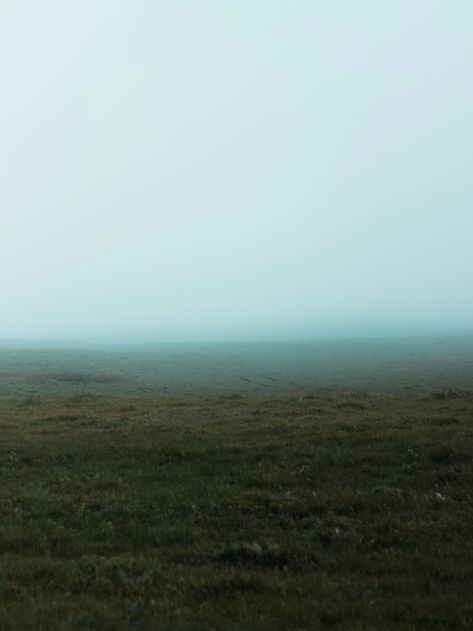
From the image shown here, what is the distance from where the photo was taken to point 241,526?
37.9 feet

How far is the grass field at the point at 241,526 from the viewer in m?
7.81

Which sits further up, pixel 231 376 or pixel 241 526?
pixel 241 526

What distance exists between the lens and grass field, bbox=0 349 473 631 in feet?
25.6

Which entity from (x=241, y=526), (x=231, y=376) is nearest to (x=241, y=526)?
(x=241, y=526)

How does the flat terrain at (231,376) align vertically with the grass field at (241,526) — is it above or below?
below

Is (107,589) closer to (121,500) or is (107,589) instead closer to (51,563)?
(51,563)

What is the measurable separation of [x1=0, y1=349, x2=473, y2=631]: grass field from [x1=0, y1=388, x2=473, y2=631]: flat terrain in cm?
4

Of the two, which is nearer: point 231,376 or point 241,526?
point 241,526

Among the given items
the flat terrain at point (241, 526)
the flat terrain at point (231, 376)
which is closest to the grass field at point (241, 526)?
the flat terrain at point (241, 526)

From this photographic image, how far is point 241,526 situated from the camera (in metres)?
11.6

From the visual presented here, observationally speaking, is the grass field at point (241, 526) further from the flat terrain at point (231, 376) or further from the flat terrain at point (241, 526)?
the flat terrain at point (231, 376)

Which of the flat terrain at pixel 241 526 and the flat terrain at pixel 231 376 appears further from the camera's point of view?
the flat terrain at pixel 231 376

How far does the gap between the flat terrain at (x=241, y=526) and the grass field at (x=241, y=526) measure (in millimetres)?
38

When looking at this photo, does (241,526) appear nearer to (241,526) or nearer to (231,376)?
(241,526)
